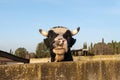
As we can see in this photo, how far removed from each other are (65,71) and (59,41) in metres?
5.10

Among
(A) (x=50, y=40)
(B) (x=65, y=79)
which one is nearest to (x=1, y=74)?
(B) (x=65, y=79)

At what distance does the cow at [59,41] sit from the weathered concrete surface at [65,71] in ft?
15.5

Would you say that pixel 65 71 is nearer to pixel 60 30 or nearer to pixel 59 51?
pixel 59 51

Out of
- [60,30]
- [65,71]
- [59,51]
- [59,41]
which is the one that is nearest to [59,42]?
[59,41]

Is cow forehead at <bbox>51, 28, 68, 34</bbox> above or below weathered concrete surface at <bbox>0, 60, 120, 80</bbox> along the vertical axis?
above

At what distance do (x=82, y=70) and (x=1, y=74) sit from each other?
124 centimetres

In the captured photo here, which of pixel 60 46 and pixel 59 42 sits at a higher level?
pixel 59 42

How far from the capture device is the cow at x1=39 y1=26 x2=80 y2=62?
980cm

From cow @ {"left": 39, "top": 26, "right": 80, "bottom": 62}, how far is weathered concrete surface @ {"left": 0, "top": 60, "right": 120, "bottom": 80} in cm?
474

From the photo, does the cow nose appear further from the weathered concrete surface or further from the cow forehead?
the weathered concrete surface

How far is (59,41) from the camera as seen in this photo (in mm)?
9844

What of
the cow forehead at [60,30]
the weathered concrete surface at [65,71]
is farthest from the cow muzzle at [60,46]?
the weathered concrete surface at [65,71]

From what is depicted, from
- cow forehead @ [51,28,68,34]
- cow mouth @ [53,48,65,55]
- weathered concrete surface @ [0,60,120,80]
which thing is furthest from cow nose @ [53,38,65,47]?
weathered concrete surface @ [0,60,120,80]

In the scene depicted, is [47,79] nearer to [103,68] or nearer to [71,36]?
[103,68]
